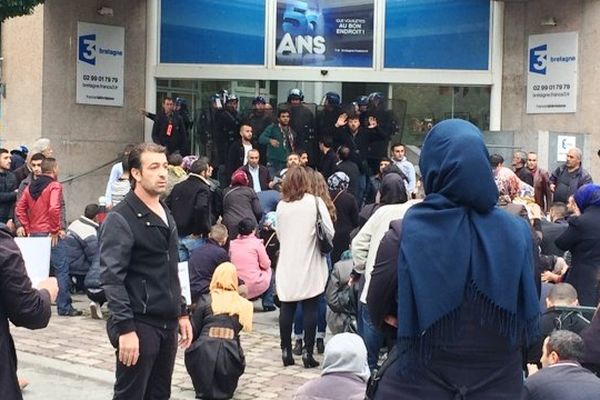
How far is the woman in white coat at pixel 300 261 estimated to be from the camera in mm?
9141

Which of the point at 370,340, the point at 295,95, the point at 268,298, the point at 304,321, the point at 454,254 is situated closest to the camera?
the point at 454,254

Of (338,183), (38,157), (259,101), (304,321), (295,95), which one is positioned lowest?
(304,321)

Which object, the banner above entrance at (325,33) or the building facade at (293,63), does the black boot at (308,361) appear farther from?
the banner above entrance at (325,33)

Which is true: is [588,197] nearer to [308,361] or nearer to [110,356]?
[308,361]

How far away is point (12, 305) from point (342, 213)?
6.87 meters

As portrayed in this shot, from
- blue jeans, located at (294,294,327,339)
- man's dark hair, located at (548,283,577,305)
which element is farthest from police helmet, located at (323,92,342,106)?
man's dark hair, located at (548,283,577,305)

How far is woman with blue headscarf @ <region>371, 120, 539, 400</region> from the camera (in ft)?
10.4

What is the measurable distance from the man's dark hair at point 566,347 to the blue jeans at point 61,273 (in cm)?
765

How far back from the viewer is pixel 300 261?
30.1ft

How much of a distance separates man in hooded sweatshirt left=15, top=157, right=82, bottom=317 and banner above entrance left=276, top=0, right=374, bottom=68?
24.8ft

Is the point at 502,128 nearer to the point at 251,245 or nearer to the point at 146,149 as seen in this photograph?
the point at 251,245

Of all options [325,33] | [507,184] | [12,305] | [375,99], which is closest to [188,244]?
[507,184]

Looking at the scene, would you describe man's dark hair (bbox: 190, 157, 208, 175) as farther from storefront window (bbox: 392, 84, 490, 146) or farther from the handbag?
storefront window (bbox: 392, 84, 490, 146)

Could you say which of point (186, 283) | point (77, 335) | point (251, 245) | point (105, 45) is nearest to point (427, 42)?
point (105, 45)
